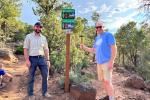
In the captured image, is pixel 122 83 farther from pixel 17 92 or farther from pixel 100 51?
pixel 100 51

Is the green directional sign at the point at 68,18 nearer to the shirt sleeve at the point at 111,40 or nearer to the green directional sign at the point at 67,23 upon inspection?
the green directional sign at the point at 67,23

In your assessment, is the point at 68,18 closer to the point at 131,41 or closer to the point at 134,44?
the point at 131,41

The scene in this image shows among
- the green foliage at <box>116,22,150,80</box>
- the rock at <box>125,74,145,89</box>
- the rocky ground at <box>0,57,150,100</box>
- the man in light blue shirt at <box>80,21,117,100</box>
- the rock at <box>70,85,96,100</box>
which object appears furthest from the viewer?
the green foliage at <box>116,22,150,80</box>

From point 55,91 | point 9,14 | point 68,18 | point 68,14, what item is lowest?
point 55,91

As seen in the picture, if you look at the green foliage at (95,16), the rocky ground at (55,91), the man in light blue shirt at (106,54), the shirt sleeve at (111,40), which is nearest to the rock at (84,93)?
the rocky ground at (55,91)

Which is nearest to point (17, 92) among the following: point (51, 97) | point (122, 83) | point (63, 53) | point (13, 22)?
point (51, 97)

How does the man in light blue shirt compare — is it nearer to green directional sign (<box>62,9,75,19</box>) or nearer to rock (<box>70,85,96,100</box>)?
rock (<box>70,85,96,100</box>)

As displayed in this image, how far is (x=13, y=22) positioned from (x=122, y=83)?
95.8 ft

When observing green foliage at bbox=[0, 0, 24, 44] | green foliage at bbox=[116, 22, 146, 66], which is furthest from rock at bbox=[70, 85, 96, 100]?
green foliage at bbox=[116, 22, 146, 66]

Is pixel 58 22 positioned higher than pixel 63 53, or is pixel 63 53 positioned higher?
pixel 58 22

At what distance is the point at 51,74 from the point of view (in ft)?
49.0

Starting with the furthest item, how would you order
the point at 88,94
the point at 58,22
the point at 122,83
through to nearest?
the point at 58,22 < the point at 122,83 < the point at 88,94

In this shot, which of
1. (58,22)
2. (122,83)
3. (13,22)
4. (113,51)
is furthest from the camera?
(13,22)

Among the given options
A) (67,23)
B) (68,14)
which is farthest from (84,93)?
(68,14)
